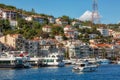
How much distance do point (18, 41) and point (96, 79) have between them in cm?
6706

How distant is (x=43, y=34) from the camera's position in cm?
15088

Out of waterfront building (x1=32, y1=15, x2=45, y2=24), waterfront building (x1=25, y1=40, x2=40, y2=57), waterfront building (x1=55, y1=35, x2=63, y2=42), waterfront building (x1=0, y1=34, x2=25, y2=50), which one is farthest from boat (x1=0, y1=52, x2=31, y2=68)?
waterfront building (x1=32, y1=15, x2=45, y2=24)

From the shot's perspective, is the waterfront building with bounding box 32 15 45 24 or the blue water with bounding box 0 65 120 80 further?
the waterfront building with bounding box 32 15 45 24

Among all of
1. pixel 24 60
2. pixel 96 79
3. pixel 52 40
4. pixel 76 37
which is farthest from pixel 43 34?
pixel 96 79

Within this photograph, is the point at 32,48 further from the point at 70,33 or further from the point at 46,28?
the point at 70,33

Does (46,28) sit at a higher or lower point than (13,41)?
higher

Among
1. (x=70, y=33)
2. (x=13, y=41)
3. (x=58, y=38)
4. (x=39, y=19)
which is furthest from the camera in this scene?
(x=39, y=19)

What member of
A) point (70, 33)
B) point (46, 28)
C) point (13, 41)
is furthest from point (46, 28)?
point (13, 41)

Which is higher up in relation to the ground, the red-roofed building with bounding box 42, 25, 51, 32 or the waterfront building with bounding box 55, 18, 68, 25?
the waterfront building with bounding box 55, 18, 68, 25

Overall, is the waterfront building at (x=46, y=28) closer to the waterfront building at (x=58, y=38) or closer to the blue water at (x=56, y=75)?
the waterfront building at (x=58, y=38)

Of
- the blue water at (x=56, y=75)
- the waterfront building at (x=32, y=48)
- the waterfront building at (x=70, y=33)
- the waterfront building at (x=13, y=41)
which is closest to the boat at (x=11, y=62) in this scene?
the blue water at (x=56, y=75)

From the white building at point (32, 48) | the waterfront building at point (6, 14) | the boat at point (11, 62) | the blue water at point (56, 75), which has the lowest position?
the blue water at point (56, 75)

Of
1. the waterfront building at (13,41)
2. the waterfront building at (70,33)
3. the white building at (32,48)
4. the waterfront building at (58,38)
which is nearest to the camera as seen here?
the waterfront building at (13,41)

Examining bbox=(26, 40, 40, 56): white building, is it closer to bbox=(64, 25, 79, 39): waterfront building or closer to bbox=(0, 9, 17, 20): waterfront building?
bbox=(0, 9, 17, 20): waterfront building
